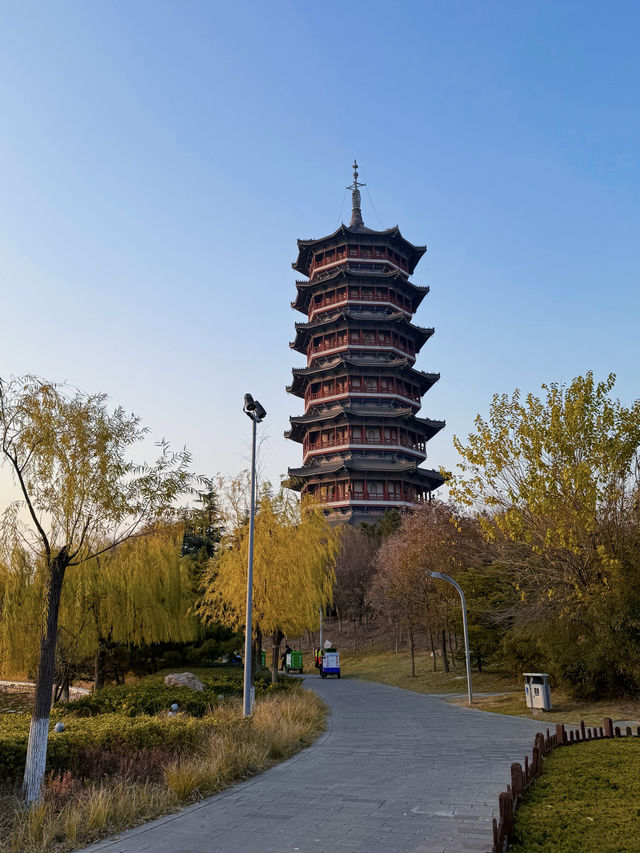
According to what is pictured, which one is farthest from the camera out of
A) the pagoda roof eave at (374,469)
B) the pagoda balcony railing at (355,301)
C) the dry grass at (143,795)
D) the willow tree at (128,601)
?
the pagoda balcony railing at (355,301)

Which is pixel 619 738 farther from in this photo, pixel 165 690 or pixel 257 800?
pixel 165 690

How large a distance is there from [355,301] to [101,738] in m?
60.9

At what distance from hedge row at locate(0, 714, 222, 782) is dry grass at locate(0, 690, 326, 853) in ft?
1.32

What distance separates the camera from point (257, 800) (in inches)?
347

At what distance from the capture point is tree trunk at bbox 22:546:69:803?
28.0ft

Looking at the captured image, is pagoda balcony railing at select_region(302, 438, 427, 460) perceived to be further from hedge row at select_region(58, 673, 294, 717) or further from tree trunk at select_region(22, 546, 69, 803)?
tree trunk at select_region(22, 546, 69, 803)

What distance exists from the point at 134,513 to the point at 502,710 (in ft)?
49.5

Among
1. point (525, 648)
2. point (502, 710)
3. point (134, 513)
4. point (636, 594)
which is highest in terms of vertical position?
point (134, 513)

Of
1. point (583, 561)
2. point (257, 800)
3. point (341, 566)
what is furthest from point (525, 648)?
point (341, 566)

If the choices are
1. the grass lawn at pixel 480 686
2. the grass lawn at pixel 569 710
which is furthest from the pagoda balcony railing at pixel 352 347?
the grass lawn at pixel 569 710

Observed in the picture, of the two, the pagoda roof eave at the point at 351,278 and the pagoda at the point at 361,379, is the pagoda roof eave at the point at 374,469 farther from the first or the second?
the pagoda roof eave at the point at 351,278

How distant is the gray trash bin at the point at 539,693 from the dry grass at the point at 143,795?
8976mm

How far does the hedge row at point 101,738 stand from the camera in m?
9.31

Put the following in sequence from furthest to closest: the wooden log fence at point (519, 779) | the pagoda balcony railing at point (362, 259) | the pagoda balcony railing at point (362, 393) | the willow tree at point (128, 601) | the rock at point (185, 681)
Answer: the pagoda balcony railing at point (362, 259) < the pagoda balcony railing at point (362, 393) < the willow tree at point (128, 601) < the rock at point (185, 681) < the wooden log fence at point (519, 779)
